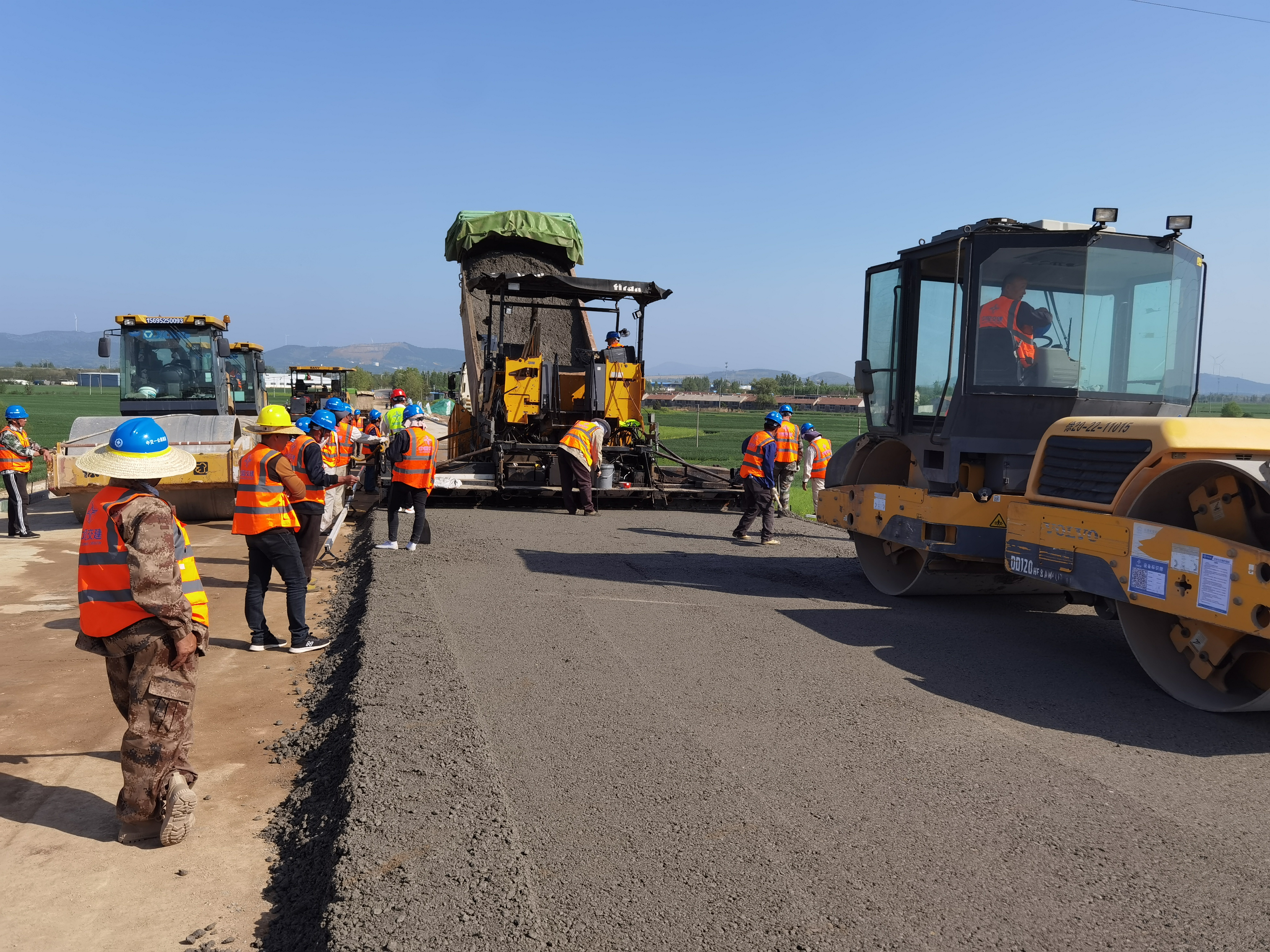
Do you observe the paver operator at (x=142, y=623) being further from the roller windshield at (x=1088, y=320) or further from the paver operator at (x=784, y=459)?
the paver operator at (x=784, y=459)

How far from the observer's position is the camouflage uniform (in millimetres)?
3727

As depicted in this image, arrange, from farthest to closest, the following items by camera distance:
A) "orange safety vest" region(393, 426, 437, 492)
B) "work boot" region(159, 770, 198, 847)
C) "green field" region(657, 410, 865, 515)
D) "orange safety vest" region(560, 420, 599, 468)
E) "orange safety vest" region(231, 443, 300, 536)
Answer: "green field" region(657, 410, 865, 515)
"orange safety vest" region(560, 420, 599, 468)
"orange safety vest" region(393, 426, 437, 492)
"orange safety vest" region(231, 443, 300, 536)
"work boot" region(159, 770, 198, 847)

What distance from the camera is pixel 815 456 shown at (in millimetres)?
15695

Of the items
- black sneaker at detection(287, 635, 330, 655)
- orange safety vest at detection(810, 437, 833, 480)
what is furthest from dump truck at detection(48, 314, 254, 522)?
orange safety vest at detection(810, 437, 833, 480)

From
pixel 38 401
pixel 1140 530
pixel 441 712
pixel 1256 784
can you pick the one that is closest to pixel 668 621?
pixel 441 712

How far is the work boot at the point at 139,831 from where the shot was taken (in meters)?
3.76

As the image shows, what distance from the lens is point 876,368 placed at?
8.16 meters

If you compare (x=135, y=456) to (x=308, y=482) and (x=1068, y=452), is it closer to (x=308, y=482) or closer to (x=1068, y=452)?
(x=308, y=482)

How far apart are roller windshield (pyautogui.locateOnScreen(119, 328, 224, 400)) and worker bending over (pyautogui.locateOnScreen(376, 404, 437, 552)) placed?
6.30m

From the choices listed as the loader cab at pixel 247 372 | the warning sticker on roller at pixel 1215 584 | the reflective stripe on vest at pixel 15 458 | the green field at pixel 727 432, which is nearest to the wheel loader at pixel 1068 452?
the warning sticker on roller at pixel 1215 584

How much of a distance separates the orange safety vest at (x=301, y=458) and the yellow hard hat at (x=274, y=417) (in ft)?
0.49

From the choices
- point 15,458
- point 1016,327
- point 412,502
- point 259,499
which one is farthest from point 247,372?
point 1016,327

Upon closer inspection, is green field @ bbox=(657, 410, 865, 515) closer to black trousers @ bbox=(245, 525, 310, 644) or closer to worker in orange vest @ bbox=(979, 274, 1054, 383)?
worker in orange vest @ bbox=(979, 274, 1054, 383)

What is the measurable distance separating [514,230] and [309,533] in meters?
11.1
